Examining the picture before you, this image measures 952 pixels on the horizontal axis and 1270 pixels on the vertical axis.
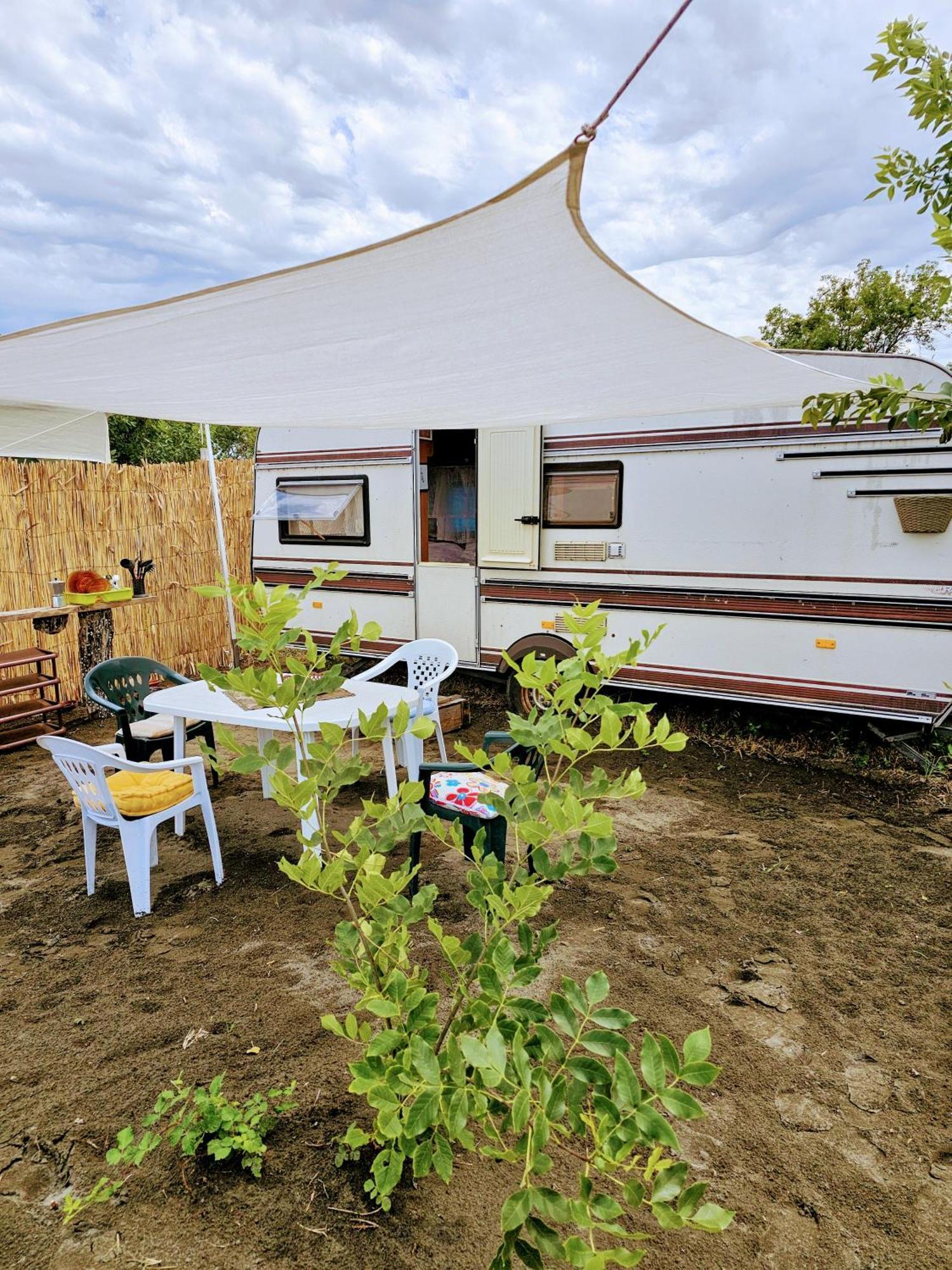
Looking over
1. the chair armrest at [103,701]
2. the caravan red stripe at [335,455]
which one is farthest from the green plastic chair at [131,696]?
the caravan red stripe at [335,455]

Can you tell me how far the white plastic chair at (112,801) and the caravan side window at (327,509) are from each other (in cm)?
330

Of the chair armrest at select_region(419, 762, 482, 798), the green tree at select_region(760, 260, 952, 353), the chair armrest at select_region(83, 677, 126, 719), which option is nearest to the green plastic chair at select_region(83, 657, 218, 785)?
the chair armrest at select_region(83, 677, 126, 719)

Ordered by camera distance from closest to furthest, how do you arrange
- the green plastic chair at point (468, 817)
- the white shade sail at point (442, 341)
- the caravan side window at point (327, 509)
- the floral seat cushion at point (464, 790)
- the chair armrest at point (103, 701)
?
the white shade sail at point (442, 341) < the green plastic chair at point (468, 817) < the floral seat cushion at point (464, 790) < the chair armrest at point (103, 701) < the caravan side window at point (327, 509)

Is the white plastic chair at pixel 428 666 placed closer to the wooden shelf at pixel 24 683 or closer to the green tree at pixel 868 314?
the wooden shelf at pixel 24 683

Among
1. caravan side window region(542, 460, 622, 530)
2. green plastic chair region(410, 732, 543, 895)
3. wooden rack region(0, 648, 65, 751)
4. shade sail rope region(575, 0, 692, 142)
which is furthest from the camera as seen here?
wooden rack region(0, 648, 65, 751)

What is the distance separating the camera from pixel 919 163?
68.8 inches

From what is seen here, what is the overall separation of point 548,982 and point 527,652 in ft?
9.95

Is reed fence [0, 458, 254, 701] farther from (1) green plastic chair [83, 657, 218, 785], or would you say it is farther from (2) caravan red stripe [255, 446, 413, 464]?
(1) green plastic chair [83, 657, 218, 785]

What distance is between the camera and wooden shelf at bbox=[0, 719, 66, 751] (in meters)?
4.89

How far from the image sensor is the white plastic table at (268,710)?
3062 millimetres

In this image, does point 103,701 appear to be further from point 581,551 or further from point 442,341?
point 581,551

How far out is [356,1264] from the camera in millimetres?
1474

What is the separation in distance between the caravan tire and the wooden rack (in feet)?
11.1

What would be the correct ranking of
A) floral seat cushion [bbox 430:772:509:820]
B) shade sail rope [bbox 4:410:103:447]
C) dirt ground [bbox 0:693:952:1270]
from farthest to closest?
1. shade sail rope [bbox 4:410:103:447]
2. floral seat cushion [bbox 430:772:509:820]
3. dirt ground [bbox 0:693:952:1270]
